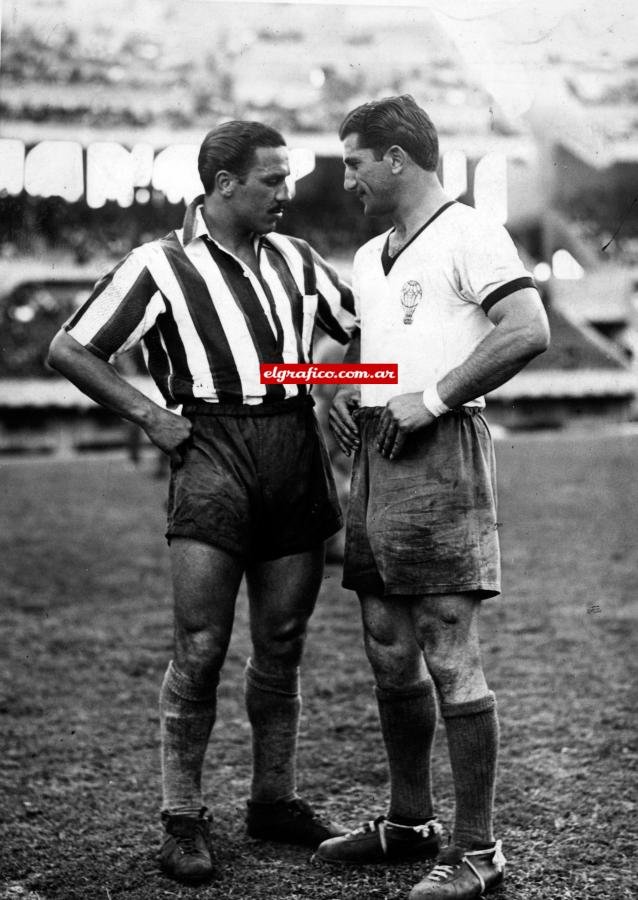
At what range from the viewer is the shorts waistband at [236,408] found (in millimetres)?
3221

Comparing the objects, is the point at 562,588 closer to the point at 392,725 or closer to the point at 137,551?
the point at 137,551

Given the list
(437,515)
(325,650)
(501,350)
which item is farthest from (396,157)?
(325,650)

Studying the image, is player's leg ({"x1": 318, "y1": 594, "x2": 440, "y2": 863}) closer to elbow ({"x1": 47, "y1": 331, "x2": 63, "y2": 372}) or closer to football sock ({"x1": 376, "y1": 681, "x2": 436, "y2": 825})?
football sock ({"x1": 376, "y1": 681, "x2": 436, "y2": 825})

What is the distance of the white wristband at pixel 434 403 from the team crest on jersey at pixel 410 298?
0.21 m

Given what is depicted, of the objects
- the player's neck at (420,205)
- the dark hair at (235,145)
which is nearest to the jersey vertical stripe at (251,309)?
the dark hair at (235,145)

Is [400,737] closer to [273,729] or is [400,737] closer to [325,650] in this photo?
[273,729]

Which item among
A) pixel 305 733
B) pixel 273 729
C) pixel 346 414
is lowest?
pixel 305 733

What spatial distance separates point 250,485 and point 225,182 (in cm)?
88

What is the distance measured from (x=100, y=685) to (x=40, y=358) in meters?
22.0

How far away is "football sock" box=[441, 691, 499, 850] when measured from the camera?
114 inches

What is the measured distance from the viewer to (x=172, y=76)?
2781cm

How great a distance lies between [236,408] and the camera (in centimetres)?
322

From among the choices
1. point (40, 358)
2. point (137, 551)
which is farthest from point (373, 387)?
point (40, 358)

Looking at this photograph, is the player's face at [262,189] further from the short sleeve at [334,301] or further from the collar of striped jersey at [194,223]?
the short sleeve at [334,301]
